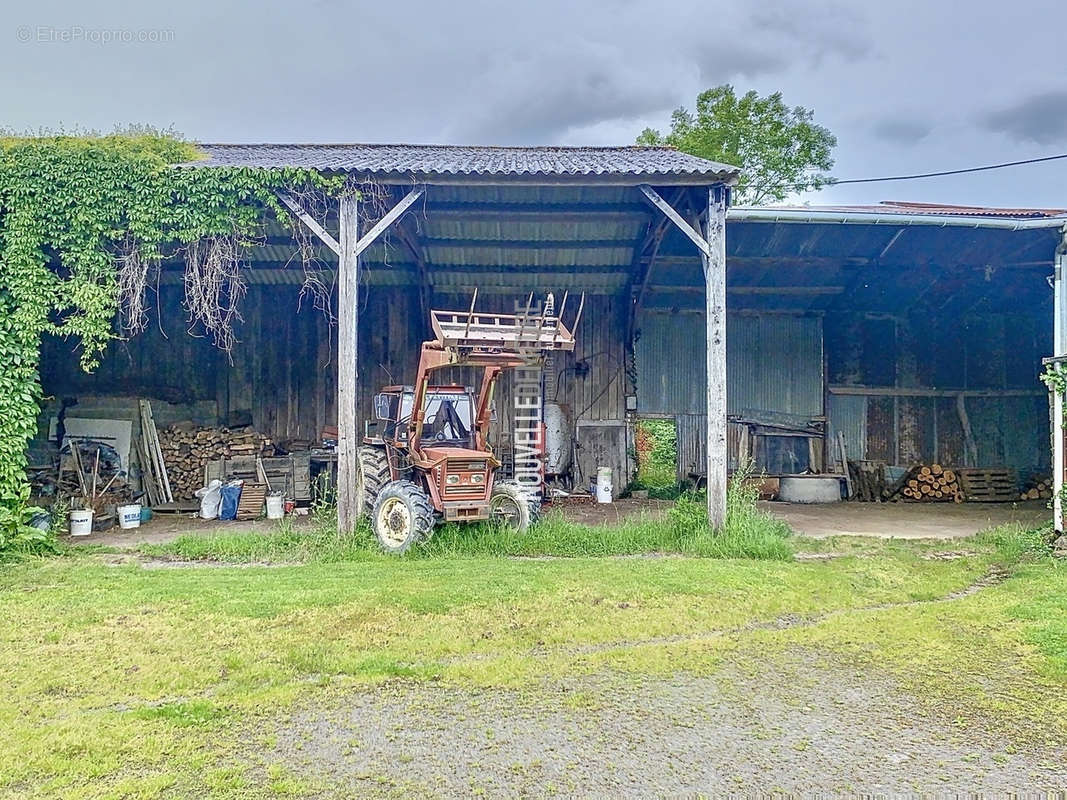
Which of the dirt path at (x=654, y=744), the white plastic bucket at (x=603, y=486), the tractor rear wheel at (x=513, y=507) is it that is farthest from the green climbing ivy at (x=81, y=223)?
the white plastic bucket at (x=603, y=486)

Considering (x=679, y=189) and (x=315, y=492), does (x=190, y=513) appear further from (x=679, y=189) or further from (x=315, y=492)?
(x=679, y=189)

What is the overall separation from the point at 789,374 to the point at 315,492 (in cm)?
766

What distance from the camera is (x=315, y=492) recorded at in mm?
9172

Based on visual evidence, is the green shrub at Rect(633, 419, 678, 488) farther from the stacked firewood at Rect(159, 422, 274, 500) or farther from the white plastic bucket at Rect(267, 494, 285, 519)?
the stacked firewood at Rect(159, 422, 274, 500)

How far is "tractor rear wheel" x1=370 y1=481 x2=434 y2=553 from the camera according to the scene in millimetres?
5777

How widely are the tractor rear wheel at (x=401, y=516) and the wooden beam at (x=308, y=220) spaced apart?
2452mm

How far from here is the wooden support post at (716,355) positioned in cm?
635

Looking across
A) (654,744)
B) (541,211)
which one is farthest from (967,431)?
(654,744)

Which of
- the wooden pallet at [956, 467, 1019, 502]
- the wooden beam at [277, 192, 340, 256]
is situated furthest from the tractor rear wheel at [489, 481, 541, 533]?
the wooden pallet at [956, 467, 1019, 502]

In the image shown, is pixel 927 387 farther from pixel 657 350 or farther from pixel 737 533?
pixel 737 533

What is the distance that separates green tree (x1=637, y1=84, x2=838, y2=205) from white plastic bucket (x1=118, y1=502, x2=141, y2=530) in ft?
60.1

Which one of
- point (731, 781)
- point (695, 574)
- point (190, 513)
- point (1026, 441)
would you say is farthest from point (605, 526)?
point (1026, 441)

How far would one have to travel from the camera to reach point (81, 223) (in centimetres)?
629

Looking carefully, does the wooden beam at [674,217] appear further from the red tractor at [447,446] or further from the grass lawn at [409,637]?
the grass lawn at [409,637]
